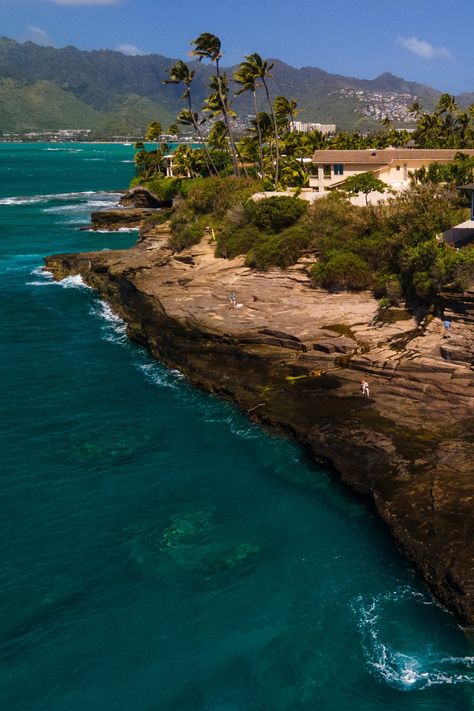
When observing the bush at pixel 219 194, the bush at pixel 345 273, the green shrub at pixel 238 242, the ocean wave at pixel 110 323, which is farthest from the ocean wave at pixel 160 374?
the bush at pixel 219 194

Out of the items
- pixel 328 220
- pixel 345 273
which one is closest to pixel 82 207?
pixel 328 220

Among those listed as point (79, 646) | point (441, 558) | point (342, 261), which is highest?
point (342, 261)

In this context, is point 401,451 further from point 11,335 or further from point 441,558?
point 11,335

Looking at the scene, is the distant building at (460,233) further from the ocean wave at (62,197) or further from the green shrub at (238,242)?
the ocean wave at (62,197)

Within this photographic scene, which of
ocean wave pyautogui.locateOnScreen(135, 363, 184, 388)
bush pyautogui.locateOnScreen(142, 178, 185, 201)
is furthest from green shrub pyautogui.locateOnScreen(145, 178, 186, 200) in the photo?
ocean wave pyautogui.locateOnScreen(135, 363, 184, 388)

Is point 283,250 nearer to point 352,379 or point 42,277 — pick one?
point 352,379

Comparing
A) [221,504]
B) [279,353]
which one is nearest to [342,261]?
[279,353]
